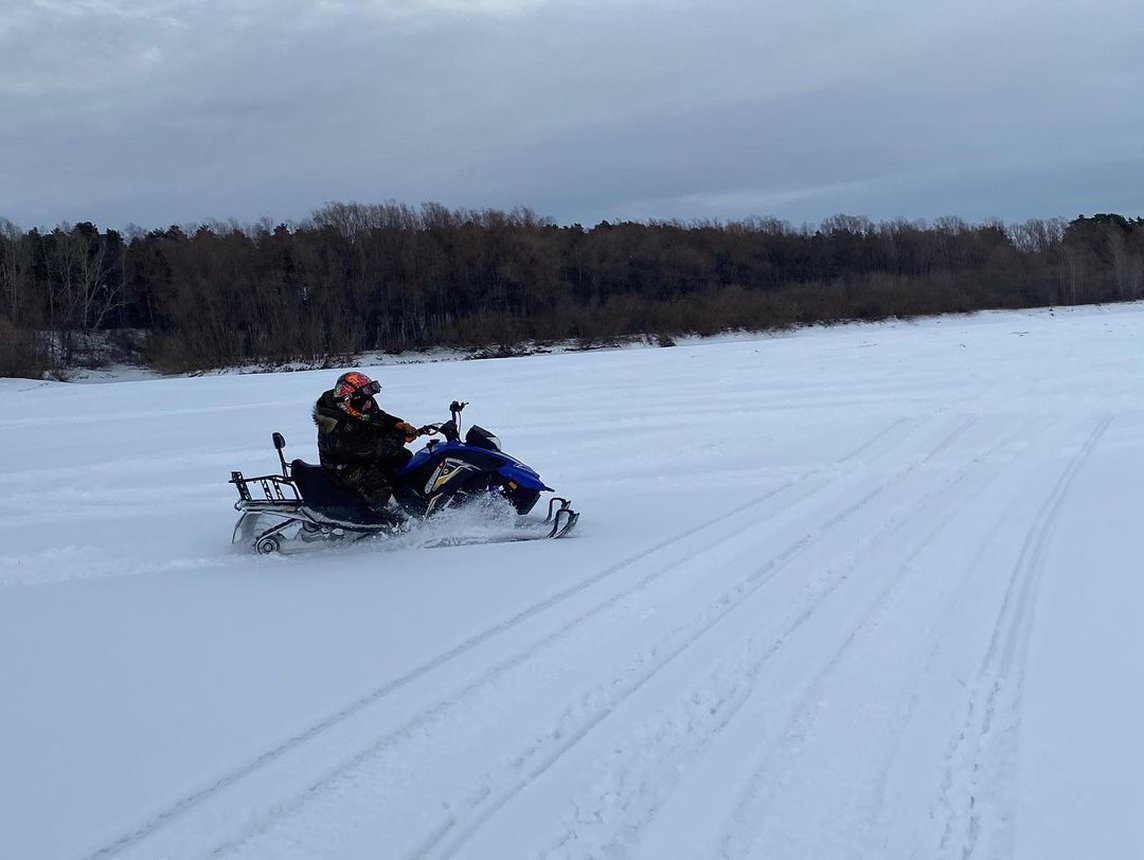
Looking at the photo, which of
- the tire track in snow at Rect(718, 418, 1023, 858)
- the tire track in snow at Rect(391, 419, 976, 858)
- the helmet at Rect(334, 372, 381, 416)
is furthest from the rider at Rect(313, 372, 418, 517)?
the tire track in snow at Rect(718, 418, 1023, 858)

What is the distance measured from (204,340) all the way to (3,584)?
38.5m

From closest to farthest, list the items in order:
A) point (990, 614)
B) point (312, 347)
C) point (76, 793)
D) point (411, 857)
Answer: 1. point (411, 857)
2. point (76, 793)
3. point (990, 614)
4. point (312, 347)

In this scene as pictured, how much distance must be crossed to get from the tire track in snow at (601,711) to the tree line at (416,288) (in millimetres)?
35546

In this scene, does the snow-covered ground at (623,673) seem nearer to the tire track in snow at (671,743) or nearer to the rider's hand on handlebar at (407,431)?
the tire track in snow at (671,743)

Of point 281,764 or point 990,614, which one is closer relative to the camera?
point 281,764

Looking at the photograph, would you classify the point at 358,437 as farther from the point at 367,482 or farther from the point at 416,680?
the point at 416,680

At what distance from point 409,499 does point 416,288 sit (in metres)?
Answer: 41.4

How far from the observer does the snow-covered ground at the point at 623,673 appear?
3.29 m

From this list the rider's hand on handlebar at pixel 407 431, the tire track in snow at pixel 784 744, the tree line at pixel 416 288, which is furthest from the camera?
the tree line at pixel 416 288

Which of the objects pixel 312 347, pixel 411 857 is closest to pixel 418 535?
pixel 411 857

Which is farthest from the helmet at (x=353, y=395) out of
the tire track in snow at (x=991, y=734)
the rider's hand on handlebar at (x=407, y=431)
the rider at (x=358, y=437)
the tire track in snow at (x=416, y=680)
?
the tire track in snow at (x=991, y=734)

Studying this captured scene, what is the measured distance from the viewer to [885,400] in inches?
571

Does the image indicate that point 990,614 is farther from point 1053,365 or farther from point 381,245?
point 381,245

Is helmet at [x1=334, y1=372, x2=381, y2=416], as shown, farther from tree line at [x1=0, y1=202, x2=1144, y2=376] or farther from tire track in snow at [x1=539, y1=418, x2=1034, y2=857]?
tree line at [x1=0, y1=202, x2=1144, y2=376]
